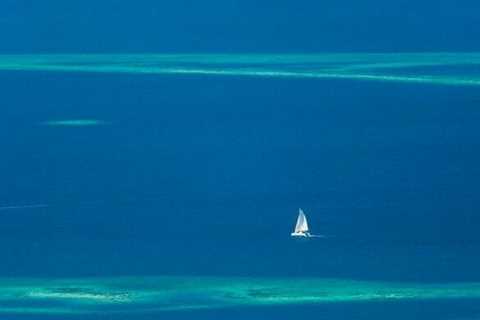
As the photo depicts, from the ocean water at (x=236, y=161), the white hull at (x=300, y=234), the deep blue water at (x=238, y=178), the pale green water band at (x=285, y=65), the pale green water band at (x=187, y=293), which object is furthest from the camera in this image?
the pale green water band at (x=285, y=65)

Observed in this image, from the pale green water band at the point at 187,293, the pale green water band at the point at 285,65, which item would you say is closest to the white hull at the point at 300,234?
the pale green water band at the point at 187,293

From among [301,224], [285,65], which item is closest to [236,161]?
[301,224]

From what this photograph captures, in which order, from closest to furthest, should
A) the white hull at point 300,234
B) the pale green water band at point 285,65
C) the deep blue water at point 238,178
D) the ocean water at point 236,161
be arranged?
1. the ocean water at point 236,161
2. the deep blue water at point 238,178
3. the white hull at point 300,234
4. the pale green water band at point 285,65

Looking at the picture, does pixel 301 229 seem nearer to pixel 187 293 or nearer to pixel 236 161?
pixel 187 293

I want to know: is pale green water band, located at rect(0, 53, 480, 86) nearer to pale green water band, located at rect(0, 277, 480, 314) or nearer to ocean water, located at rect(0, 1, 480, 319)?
ocean water, located at rect(0, 1, 480, 319)

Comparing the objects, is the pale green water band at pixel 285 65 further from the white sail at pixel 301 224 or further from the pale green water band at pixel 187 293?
the pale green water band at pixel 187 293

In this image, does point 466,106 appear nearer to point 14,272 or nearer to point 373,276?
point 373,276
